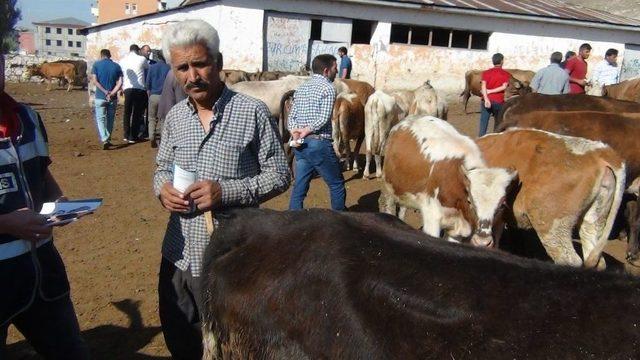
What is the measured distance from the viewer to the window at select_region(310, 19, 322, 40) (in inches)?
800

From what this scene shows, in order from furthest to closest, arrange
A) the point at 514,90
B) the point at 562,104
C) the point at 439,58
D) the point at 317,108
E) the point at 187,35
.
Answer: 1. the point at 439,58
2. the point at 514,90
3. the point at 562,104
4. the point at 317,108
5. the point at 187,35

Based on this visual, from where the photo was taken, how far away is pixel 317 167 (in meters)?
6.29

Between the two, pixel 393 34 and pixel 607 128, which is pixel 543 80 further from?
pixel 393 34

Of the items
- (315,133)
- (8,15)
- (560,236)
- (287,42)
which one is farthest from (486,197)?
(8,15)

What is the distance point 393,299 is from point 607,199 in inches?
182

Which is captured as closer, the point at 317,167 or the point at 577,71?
the point at 317,167

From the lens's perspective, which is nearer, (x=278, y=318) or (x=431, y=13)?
(x=278, y=318)

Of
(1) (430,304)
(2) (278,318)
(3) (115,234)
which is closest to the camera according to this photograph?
(1) (430,304)

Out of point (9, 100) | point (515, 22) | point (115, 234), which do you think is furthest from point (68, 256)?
point (515, 22)

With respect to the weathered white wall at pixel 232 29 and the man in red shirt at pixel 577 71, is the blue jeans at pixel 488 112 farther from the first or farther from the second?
the weathered white wall at pixel 232 29

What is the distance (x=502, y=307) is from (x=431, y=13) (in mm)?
21085

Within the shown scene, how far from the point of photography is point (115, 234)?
6.79 m

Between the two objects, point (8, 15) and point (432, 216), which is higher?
point (8, 15)

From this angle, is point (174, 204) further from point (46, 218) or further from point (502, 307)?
point (502, 307)
